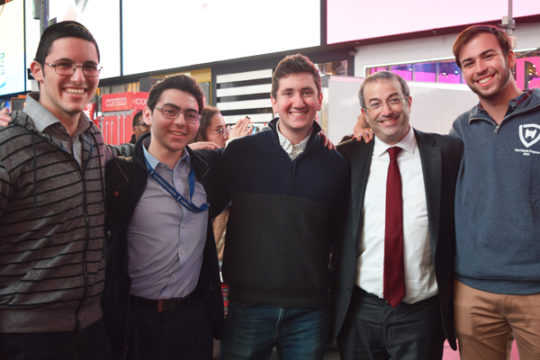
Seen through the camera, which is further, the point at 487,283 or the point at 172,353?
the point at 487,283

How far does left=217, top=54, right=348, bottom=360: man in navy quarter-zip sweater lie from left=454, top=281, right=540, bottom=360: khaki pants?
626 millimetres

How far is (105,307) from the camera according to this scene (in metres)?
1.72

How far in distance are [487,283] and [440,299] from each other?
0.22 m

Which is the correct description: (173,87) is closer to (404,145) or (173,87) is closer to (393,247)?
(404,145)

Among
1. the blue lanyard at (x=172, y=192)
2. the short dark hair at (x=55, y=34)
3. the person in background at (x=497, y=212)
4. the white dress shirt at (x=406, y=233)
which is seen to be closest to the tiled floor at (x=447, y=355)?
the person in background at (x=497, y=212)

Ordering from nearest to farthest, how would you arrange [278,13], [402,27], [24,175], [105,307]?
[24,175]
[105,307]
[402,27]
[278,13]

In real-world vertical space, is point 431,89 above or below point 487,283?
above

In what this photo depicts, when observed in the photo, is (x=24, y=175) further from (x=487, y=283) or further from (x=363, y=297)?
(x=487, y=283)

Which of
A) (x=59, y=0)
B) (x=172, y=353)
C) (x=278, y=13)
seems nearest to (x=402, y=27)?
(x=278, y=13)

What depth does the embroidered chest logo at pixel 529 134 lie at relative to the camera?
1.89 meters

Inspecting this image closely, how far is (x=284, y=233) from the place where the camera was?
75.9 inches

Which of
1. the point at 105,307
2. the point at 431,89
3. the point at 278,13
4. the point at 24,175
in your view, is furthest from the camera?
the point at 278,13

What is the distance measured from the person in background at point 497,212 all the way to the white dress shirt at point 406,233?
0.61ft

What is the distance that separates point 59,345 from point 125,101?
26.8ft
